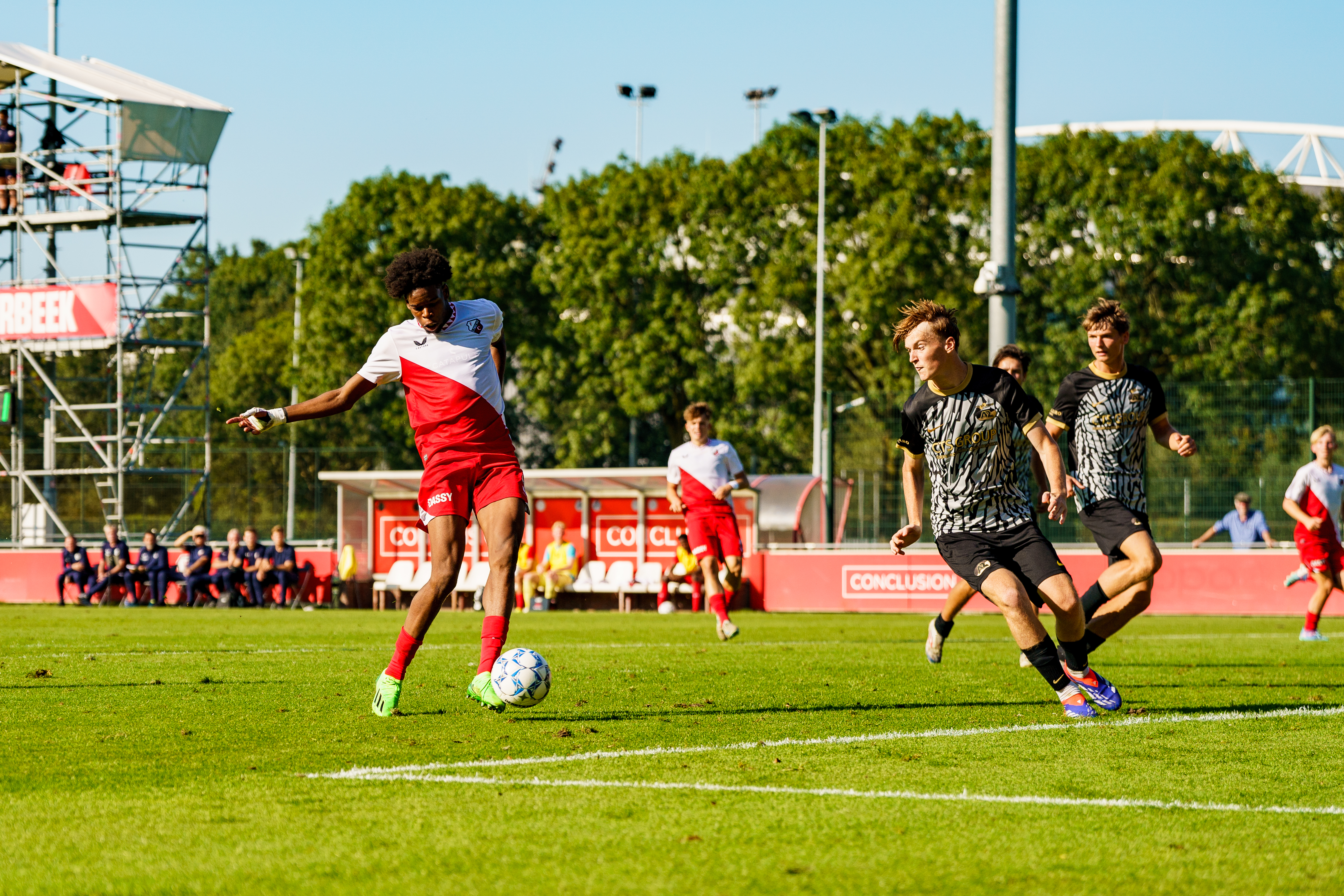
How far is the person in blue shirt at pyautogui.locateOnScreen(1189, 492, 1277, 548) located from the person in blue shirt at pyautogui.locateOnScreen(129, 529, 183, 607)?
53.6 ft

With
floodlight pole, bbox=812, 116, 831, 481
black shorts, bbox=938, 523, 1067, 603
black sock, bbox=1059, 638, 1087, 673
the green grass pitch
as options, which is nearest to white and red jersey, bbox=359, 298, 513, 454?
the green grass pitch

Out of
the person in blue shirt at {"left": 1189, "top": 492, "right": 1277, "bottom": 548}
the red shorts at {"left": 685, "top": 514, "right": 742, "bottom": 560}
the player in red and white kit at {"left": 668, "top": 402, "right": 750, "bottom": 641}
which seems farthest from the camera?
the person in blue shirt at {"left": 1189, "top": 492, "right": 1277, "bottom": 548}

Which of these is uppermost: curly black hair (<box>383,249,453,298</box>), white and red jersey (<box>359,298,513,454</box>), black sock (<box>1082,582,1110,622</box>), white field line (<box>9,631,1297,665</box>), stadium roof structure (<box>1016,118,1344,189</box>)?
stadium roof structure (<box>1016,118,1344,189</box>)

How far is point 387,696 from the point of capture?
23.6ft

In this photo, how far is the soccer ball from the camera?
7215 mm

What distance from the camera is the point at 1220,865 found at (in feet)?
13.3

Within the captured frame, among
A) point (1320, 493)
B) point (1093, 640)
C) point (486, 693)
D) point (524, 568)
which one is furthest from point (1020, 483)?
point (524, 568)

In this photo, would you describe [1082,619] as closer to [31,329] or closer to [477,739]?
[477,739]

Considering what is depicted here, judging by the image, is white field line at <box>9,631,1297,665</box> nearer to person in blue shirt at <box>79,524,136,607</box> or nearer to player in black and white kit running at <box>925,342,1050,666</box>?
player in black and white kit running at <box>925,342,1050,666</box>

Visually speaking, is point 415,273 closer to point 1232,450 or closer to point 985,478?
point 985,478

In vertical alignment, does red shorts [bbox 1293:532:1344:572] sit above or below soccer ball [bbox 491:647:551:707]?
above

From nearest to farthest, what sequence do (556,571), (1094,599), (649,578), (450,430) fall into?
(450,430) < (1094,599) < (556,571) < (649,578)

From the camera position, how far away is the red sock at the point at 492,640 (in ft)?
24.2

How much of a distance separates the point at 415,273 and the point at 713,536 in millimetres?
7406
